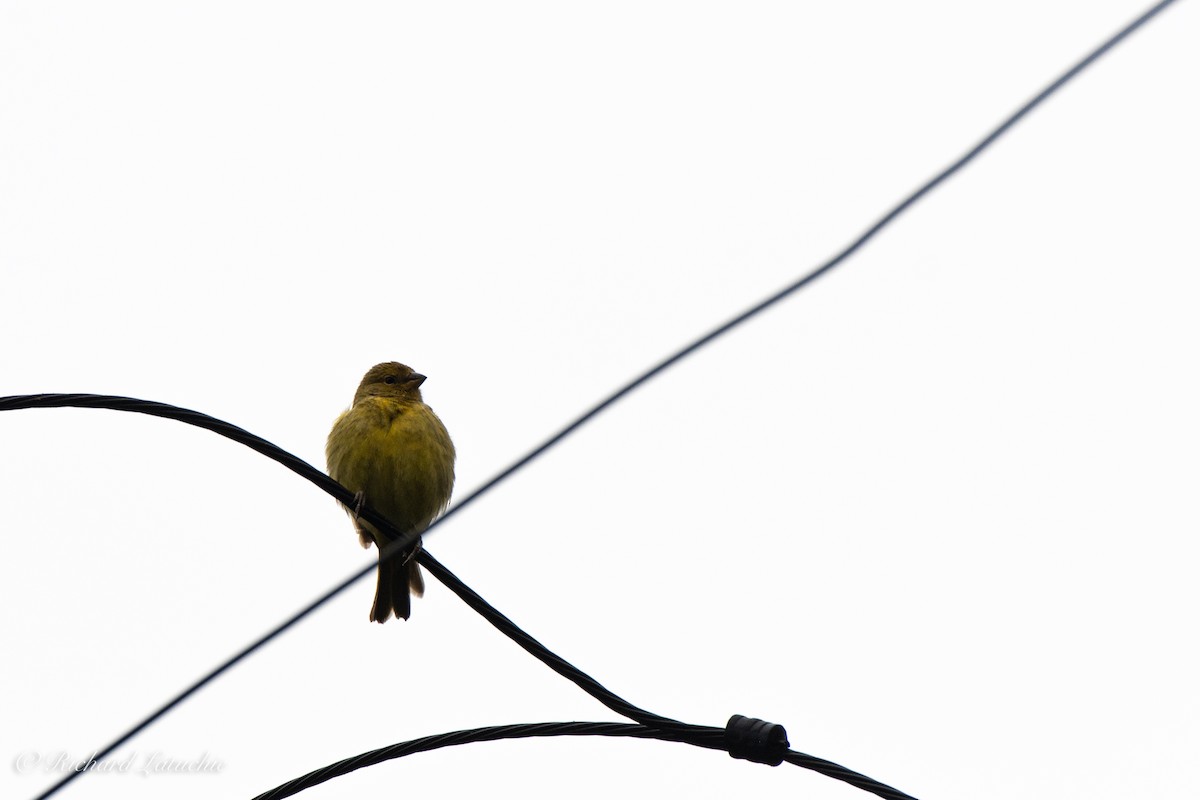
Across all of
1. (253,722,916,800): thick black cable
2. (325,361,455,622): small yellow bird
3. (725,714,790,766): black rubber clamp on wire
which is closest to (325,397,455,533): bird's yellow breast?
(325,361,455,622): small yellow bird

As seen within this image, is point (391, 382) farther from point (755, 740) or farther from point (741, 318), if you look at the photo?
point (741, 318)

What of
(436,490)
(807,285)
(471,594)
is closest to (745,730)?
(471,594)

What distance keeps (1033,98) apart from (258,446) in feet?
8.41

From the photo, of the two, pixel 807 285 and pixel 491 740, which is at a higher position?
pixel 807 285

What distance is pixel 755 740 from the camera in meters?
3.94

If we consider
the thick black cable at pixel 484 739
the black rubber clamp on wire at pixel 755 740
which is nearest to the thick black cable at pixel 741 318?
the thick black cable at pixel 484 739

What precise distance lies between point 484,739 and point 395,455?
11.1 ft

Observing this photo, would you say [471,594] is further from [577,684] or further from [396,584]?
[396,584]

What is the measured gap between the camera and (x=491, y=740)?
403cm

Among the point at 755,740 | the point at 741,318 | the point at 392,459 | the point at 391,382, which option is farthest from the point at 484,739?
the point at 391,382

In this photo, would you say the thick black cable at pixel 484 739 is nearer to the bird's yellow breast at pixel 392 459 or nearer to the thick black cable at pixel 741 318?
the thick black cable at pixel 741 318

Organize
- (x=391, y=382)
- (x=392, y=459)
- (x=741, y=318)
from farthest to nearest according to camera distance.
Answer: (x=391, y=382) → (x=392, y=459) → (x=741, y=318)

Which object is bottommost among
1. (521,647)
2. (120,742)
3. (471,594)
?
(120,742)

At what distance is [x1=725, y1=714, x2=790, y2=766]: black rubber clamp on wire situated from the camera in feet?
12.8
